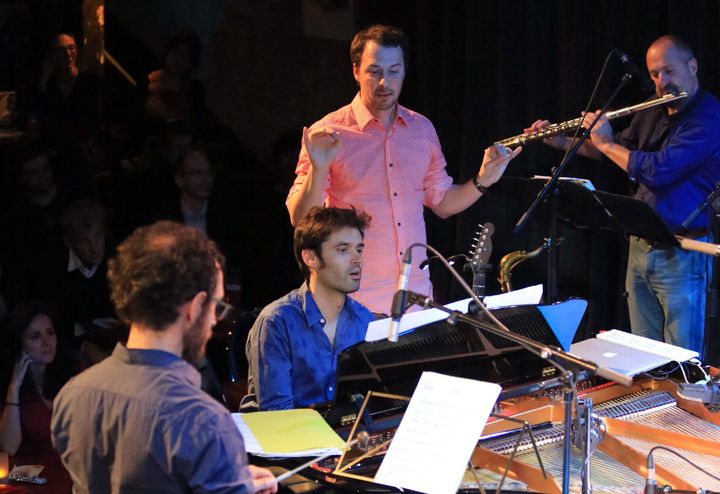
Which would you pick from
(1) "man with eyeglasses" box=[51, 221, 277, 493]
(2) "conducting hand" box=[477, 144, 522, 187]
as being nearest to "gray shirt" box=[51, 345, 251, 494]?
(1) "man with eyeglasses" box=[51, 221, 277, 493]

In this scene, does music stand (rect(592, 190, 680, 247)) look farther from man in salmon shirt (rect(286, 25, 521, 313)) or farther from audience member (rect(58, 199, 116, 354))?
audience member (rect(58, 199, 116, 354))

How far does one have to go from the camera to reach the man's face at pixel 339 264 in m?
3.30

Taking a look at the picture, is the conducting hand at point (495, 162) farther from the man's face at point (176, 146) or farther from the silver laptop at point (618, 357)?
the man's face at point (176, 146)

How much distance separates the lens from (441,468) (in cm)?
235

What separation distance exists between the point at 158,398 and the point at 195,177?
369 centimetres

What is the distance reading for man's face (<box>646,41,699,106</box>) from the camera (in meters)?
4.53

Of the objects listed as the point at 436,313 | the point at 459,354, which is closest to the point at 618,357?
the point at 459,354

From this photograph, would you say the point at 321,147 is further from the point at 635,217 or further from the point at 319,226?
the point at 635,217

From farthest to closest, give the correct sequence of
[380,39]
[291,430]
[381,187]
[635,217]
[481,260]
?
[635,217], [381,187], [380,39], [481,260], [291,430]

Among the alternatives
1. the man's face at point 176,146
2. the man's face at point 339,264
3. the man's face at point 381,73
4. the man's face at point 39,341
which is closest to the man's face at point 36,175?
the man's face at point 176,146

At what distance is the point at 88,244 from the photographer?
518 centimetres

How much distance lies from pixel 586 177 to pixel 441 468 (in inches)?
134

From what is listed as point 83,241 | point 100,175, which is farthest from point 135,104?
point 83,241

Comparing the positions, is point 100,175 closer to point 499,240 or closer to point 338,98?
point 338,98
